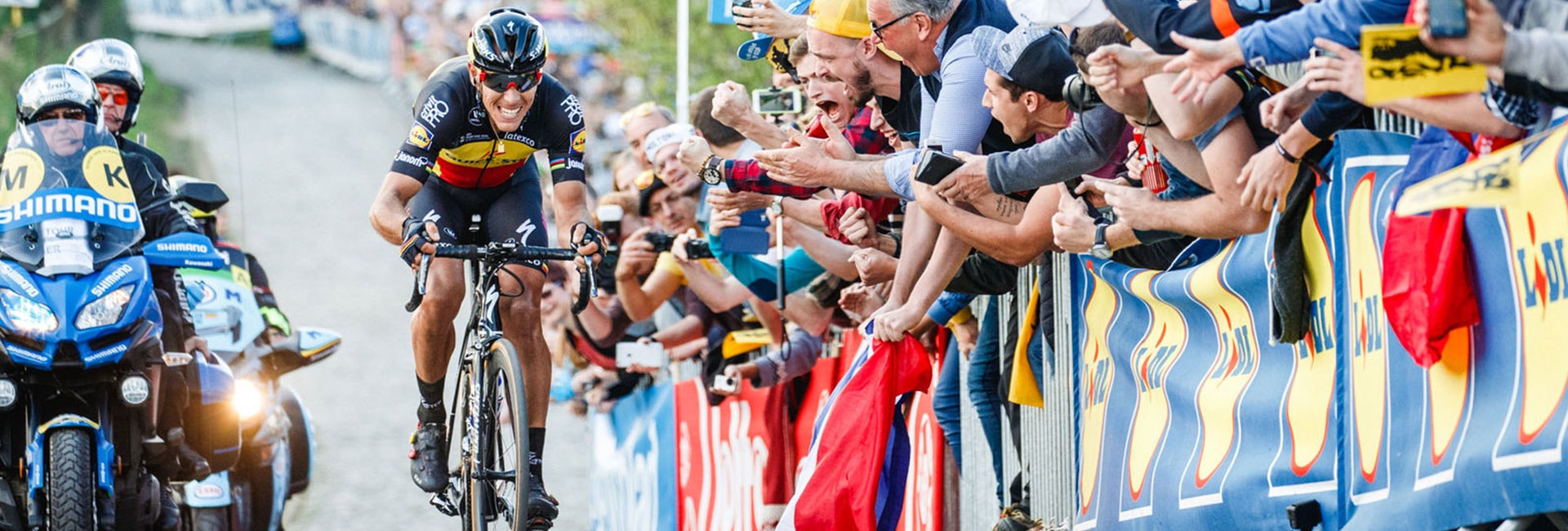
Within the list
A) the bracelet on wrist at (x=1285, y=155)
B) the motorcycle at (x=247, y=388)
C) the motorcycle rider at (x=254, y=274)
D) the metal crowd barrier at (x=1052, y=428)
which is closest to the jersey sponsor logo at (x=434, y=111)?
the metal crowd barrier at (x=1052, y=428)

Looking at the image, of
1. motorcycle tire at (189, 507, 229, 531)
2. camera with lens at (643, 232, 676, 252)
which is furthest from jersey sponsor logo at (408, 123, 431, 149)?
motorcycle tire at (189, 507, 229, 531)

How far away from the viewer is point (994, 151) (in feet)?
22.5

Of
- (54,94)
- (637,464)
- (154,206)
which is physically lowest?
(637,464)

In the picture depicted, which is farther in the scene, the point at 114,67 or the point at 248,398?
the point at 248,398

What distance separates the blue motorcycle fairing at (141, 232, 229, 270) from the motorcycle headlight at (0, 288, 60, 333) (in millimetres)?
651

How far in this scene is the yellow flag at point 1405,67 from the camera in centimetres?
381

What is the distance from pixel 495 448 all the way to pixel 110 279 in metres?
1.78

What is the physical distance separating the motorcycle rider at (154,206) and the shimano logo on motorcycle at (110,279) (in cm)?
58

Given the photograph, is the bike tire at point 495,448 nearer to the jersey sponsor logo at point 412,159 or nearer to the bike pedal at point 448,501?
the bike pedal at point 448,501

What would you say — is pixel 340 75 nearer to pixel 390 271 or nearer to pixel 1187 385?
pixel 390 271

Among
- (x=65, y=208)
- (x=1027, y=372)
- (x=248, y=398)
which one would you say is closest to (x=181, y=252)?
(x=65, y=208)

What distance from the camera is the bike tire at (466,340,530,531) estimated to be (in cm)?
798

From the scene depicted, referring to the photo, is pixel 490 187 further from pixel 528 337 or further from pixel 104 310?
pixel 104 310

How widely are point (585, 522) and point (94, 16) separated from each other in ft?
104
